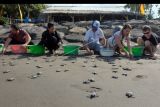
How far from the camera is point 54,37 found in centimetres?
1028

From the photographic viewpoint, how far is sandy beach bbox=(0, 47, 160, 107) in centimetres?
471

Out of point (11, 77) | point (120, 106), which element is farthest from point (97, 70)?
point (120, 106)

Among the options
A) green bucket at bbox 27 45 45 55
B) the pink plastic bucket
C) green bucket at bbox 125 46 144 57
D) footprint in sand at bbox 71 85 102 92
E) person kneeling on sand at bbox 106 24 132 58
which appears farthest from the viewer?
the pink plastic bucket

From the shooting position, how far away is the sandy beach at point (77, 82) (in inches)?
186

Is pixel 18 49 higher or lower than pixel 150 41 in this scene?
lower

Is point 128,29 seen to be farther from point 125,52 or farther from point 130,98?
point 130,98

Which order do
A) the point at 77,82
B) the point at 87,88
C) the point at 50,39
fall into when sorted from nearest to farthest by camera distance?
the point at 87,88 → the point at 77,82 → the point at 50,39

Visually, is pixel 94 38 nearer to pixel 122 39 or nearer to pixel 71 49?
pixel 71 49

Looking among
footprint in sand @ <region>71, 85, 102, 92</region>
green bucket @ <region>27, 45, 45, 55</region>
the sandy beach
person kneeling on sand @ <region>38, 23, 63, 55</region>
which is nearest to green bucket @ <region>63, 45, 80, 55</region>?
person kneeling on sand @ <region>38, 23, 63, 55</region>

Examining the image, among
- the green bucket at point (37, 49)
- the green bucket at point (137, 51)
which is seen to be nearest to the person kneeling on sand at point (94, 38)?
the green bucket at point (137, 51)

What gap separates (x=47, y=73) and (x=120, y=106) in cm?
300

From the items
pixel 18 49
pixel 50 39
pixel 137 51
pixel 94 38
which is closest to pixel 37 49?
pixel 50 39

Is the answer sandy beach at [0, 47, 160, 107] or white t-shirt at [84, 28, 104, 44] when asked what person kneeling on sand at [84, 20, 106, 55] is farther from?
sandy beach at [0, 47, 160, 107]

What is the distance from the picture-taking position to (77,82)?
6.17 meters
